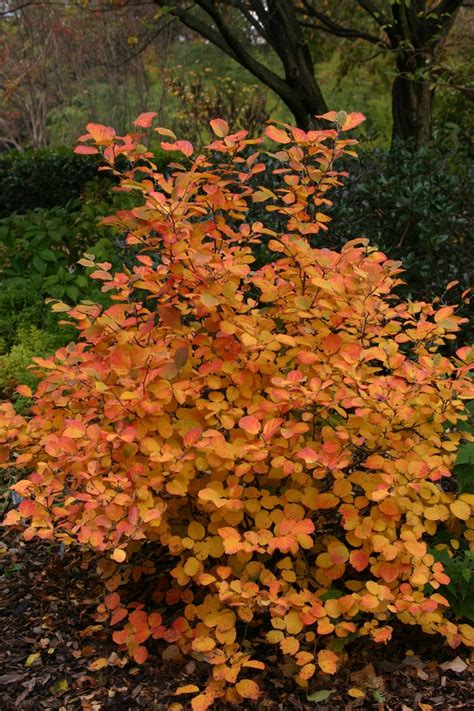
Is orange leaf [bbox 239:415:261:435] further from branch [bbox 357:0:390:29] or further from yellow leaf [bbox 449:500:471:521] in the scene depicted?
branch [bbox 357:0:390:29]

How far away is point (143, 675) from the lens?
2.12 meters

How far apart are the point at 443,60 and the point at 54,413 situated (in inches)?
233

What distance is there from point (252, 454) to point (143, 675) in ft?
2.53

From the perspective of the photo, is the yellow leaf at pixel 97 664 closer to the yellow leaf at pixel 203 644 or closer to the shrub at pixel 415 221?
the yellow leaf at pixel 203 644

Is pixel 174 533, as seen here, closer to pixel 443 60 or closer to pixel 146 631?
pixel 146 631

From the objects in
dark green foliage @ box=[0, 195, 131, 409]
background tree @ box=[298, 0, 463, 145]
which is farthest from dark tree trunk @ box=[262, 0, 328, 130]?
dark green foliage @ box=[0, 195, 131, 409]

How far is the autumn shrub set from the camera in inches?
75.2

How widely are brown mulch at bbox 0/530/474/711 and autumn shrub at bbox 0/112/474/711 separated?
0.07 meters

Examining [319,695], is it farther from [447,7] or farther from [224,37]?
[224,37]

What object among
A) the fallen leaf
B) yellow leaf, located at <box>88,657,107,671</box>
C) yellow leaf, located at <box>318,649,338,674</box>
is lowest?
the fallen leaf

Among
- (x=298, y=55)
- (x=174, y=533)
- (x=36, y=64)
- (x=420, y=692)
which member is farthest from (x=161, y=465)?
(x=36, y=64)

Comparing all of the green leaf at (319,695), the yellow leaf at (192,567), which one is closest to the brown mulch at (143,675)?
the green leaf at (319,695)

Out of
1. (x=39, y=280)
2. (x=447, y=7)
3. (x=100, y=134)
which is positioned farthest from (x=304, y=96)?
(x=100, y=134)

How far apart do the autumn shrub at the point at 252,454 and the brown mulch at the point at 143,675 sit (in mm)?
67
